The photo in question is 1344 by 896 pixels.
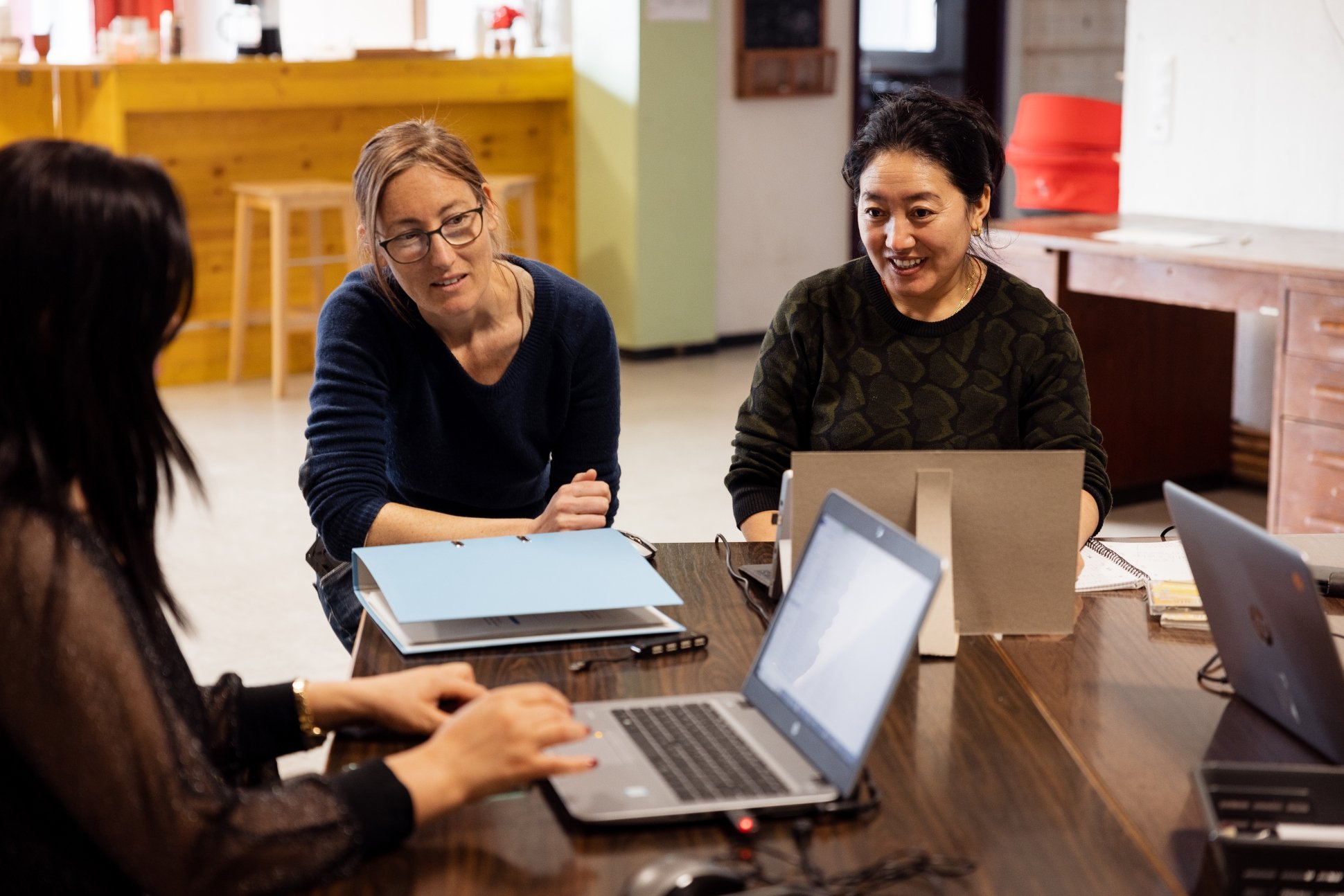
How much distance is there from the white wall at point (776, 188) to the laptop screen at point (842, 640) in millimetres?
5451

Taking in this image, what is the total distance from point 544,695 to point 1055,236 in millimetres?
3145

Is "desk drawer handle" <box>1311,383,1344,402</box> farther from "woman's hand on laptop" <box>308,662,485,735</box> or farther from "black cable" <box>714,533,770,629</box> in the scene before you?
"woman's hand on laptop" <box>308,662,485,735</box>

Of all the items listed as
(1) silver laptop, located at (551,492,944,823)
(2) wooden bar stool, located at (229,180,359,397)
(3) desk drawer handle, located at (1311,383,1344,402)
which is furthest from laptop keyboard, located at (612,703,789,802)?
(2) wooden bar stool, located at (229,180,359,397)

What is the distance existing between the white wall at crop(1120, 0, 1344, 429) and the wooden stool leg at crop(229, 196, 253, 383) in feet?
10.3

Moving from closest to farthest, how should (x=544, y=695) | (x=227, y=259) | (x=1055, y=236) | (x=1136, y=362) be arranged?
(x=544, y=695) < (x=1055, y=236) < (x=1136, y=362) < (x=227, y=259)

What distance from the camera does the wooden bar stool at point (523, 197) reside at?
6117 millimetres

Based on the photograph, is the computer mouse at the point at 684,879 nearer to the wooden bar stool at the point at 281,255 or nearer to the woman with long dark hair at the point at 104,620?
the woman with long dark hair at the point at 104,620

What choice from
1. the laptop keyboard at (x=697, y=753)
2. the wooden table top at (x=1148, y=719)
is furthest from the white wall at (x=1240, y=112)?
the laptop keyboard at (x=697, y=753)

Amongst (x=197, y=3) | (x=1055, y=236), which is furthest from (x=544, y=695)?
(x=197, y=3)

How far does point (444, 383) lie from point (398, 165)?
0.33 meters

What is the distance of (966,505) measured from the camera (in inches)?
62.4

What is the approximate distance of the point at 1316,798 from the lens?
1174mm

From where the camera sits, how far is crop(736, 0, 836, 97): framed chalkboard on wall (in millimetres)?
6578

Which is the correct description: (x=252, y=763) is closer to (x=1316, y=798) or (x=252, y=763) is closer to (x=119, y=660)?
(x=119, y=660)
